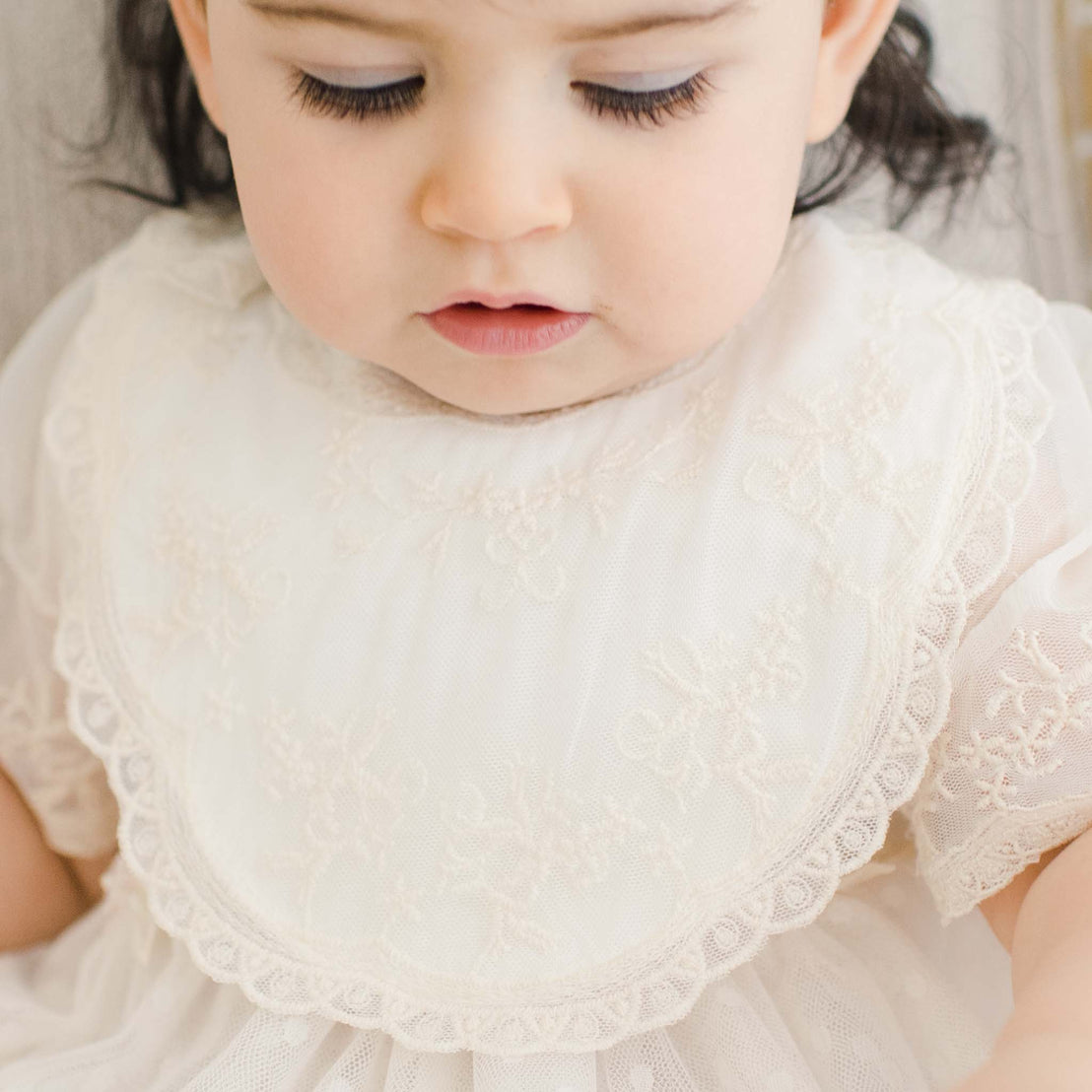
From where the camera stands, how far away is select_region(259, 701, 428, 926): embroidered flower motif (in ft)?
2.55

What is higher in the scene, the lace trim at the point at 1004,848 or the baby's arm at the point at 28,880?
the lace trim at the point at 1004,848

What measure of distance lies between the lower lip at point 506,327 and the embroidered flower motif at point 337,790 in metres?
0.22

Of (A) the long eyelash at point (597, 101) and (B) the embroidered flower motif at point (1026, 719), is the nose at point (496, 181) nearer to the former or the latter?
(A) the long eyelash at point (597, 101)

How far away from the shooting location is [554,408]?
847 millimetres

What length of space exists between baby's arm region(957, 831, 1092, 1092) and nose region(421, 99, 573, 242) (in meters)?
0.43

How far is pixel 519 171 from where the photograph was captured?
25.8 inches

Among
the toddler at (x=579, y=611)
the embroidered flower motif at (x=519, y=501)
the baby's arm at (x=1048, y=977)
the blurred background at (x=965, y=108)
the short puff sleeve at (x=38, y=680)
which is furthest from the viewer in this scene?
the blurred background at (x=965, y=108)

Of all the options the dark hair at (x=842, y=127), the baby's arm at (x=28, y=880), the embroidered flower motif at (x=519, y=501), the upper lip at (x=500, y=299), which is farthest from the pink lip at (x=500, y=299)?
the baby's arm at (x=28, y=880)

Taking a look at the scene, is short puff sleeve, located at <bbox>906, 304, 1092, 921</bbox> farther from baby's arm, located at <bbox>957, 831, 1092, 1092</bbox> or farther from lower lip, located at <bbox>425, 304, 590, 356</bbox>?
lower lip, located at <bbox>425, 304, 590, 356</bbox>

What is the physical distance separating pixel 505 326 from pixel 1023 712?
34 cm

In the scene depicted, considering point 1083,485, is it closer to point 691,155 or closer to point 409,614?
point 691,155

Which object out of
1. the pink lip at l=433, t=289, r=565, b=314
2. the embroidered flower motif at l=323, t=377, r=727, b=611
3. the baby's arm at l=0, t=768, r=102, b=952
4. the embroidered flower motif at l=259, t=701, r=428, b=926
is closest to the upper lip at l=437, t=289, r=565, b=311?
the pink lip at l=433, t=289, r=565, b=314

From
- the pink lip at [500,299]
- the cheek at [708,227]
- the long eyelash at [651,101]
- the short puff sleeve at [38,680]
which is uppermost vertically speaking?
the long eyelash at [651,101]

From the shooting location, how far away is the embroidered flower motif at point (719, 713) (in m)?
0.75
